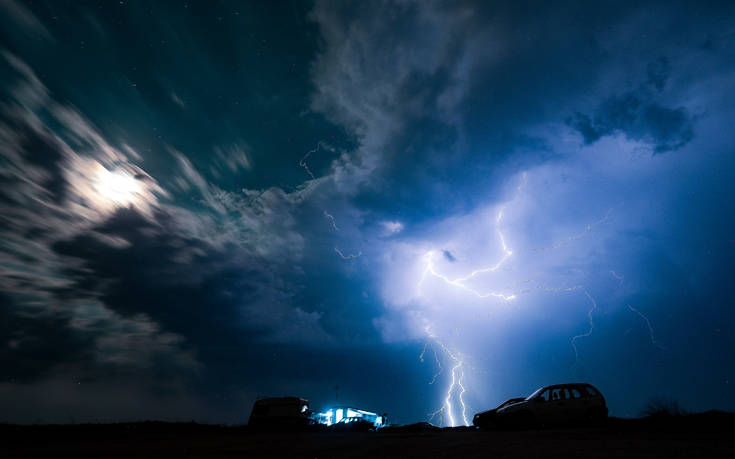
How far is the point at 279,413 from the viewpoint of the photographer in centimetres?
1266

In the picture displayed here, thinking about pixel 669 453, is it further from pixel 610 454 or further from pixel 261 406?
pixel 261 406

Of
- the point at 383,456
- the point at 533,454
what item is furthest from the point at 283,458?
the point at 533,454

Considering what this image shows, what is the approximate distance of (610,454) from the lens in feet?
12.8

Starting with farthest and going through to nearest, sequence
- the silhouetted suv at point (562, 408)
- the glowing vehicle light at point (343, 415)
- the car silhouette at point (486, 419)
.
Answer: the glowing vehicle light at point (343, 415) → the car silhouette at point (486, 419) → the silhouetted suv at point (562, 408)

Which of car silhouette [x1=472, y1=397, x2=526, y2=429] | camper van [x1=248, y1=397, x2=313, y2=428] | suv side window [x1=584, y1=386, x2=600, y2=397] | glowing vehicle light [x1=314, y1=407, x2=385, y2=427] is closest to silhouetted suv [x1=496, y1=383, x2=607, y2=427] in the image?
suv side window [x1=584, y1=386, x2=600, y2=397]

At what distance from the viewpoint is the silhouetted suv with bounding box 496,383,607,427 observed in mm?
10453

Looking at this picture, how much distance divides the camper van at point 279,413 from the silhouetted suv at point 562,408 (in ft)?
26.5

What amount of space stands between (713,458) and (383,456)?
3909 mm

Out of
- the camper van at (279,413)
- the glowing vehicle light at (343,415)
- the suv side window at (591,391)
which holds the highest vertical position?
the glowing vehicle light at (343,415)

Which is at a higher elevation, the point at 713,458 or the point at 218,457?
the point at 713,458

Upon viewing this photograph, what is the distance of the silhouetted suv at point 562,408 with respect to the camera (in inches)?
A: 412

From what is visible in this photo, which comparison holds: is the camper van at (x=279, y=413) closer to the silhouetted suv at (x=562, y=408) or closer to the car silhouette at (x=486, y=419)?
the car silhouette at (x=486, y=419)

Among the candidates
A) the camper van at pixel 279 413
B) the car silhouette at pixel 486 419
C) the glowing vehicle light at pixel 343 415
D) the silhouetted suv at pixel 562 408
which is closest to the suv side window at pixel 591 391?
the silhouetted suv at pixel 562 408

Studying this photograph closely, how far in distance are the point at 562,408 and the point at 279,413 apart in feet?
34.4
